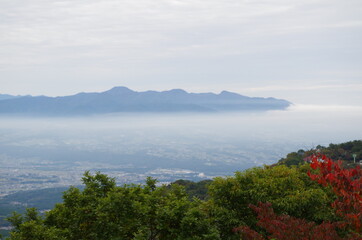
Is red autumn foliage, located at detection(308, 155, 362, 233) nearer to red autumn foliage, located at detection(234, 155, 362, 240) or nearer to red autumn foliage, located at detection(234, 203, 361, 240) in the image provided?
red autumn foliage, located at detection(234, 155, 362, 240)

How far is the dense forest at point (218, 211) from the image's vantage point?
7.22 m

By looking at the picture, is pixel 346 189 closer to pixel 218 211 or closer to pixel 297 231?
pixel 297 231

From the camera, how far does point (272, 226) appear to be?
6762 millimetres

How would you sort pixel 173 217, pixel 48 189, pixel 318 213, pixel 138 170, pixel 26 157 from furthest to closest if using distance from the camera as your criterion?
1. pixel 26 157
2. pixel 138 170
3. pixel 48 189
4. pixel 318 213
5. pixel 173 217

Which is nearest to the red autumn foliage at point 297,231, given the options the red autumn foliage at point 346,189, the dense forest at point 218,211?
the dense forest at point 218,211

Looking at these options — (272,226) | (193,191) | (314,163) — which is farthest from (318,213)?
(193,191)

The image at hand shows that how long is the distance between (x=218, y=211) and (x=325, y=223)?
2.85m

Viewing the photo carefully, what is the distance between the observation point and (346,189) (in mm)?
7949

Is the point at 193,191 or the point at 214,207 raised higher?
the point at 214,207

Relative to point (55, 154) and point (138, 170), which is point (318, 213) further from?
point (55, 154)

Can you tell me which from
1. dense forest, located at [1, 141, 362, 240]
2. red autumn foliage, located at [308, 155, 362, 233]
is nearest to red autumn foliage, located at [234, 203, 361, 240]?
dense forest, located at [1, 141, 362, 240]

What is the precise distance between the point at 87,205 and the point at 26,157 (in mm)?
151272

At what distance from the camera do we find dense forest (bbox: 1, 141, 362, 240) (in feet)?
23.7

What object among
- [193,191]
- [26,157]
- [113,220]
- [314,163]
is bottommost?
[26,157]
